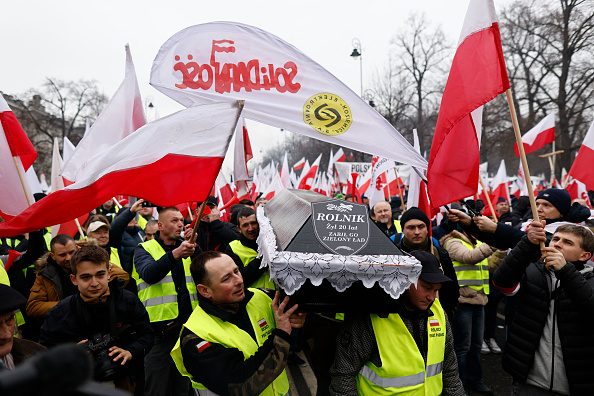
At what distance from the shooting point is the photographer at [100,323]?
266cm

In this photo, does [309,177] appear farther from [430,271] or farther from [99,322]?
[430,271]

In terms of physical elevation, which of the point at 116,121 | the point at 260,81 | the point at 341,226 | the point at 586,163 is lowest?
the point at 341,226

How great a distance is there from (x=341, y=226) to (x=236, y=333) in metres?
0.84

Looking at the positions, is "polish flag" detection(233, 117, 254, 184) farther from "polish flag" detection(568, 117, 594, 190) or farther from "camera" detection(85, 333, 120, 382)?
"polish flag" detection(568, 117, 594, 190)

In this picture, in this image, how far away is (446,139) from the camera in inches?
125

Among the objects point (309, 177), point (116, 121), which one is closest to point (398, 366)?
point (116, 121)

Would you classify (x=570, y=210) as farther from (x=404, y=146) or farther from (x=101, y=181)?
(x=101, y=181)

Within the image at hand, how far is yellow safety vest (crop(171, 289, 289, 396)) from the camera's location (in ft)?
6.98

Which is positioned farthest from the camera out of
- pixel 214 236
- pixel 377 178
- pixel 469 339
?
pixel 377 178

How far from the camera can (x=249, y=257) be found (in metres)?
3.89

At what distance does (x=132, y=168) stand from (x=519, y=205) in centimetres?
777

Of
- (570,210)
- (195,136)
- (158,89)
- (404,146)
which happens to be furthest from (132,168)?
(570,210)

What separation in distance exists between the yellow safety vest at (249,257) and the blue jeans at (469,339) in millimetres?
2309

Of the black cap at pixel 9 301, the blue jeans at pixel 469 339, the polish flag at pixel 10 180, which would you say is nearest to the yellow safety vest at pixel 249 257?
the polish flag at pixel 10 180
